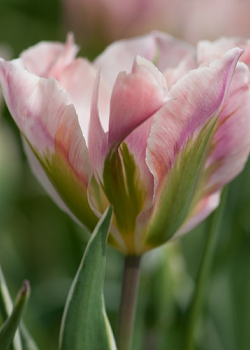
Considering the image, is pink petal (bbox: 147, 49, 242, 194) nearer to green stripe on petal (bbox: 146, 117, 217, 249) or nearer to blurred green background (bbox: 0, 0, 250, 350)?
green stripe on petal (bbox: 146, 117, 217, 249)

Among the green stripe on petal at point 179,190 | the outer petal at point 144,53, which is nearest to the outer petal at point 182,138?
the green stripe on petal at point 179,190

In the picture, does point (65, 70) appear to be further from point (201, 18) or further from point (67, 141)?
point (201, 18)

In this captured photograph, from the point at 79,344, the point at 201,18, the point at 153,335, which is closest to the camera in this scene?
the point at 79,344

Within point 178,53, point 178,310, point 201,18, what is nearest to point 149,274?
point 178,310

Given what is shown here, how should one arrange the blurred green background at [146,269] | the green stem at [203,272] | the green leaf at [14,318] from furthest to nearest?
1. the blurred green background at [146,269]
2. the green stem at [203,272]
3. the green leaf at [14,318]

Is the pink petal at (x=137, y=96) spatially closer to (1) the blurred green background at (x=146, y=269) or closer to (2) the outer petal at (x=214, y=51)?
(2) the outer petal at (x=214, y=51)
